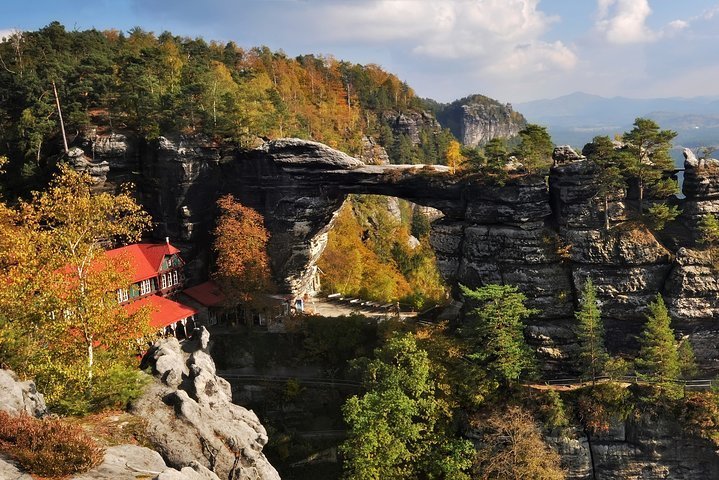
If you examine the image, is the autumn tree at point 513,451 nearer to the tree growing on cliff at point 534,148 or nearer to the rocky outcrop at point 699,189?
the tree growing on cliff at point 534,148

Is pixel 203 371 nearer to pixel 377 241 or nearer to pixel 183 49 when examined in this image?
pixel 377 241

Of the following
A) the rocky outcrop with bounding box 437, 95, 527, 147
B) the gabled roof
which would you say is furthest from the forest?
the rocky outcrop with bounding box 437, 95, 527, 147

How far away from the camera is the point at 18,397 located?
13781 mm

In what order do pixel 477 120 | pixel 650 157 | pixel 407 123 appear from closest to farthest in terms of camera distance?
1. pixel 650 157
2. pixel 407 123
3. pixel 477 120

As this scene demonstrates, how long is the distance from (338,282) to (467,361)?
17.4m

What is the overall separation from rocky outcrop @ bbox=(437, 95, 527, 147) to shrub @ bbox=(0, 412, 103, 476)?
397 ft

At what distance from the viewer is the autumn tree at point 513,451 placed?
2280 cm

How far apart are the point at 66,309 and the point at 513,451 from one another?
20548 millimetres

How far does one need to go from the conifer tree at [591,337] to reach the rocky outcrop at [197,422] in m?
17.2

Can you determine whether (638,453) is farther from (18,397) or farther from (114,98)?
(114,98)

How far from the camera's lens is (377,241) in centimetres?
5325

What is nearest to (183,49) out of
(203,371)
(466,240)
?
(466,240)

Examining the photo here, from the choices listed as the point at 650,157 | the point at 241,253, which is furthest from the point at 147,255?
the point at 650,157

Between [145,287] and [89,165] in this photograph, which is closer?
[145,287]
